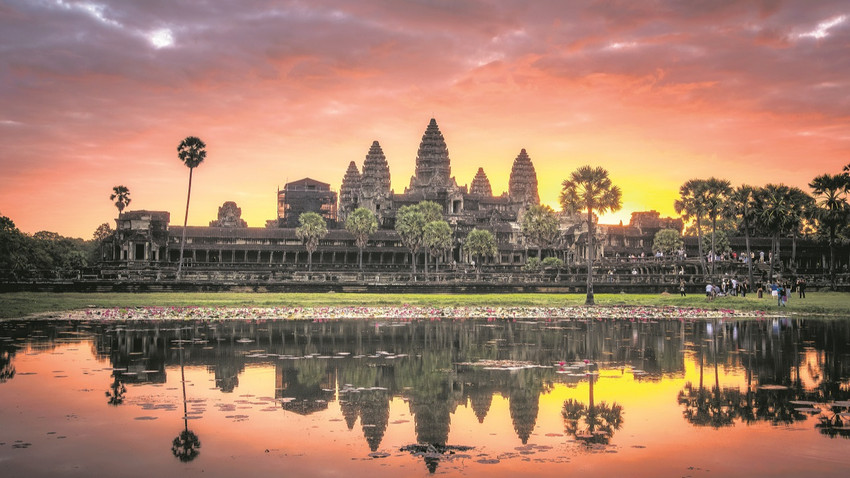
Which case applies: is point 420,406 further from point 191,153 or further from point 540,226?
point 540,226

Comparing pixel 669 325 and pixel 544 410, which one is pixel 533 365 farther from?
pixel 669 325

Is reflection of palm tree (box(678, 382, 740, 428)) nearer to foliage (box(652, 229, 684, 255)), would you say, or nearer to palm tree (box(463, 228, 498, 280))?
palm tree (box(463, 228, 498, 280))

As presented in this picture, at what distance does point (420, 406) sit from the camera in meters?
15.6

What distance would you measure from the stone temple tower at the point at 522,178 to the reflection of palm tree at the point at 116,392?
176 m

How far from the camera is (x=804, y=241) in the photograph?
114312 mm

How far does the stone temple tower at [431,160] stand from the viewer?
17255 centimetres

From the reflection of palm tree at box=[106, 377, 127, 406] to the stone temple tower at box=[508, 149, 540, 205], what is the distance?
17587cm

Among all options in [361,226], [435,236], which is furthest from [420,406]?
[361,226]

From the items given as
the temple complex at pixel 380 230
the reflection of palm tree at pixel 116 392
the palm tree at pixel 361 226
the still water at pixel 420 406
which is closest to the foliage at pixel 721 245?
the temple complex at pixel 380 230

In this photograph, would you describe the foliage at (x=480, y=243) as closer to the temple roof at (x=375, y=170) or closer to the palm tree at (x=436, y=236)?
the palm tree at (x=436, y=236)

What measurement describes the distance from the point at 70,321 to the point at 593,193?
1652 inches

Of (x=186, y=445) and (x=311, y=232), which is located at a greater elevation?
(x=311, y=232)

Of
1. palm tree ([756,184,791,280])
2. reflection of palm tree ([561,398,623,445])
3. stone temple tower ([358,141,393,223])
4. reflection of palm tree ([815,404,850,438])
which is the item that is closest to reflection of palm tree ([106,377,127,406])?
reflection of palm tree ([561,398,623,445])

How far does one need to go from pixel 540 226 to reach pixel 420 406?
11081 cm
